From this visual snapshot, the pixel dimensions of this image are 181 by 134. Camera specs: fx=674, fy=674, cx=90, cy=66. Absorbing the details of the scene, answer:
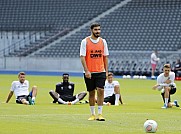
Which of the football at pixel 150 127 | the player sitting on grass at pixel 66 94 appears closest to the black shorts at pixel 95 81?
the football at pixel 150 127

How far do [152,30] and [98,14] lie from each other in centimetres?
577

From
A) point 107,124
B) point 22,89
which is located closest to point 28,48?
point 22,89

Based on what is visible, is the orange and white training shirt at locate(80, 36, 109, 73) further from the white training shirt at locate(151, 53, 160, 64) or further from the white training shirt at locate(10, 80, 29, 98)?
the white training shirt at locate(151, 53, 160, 64)

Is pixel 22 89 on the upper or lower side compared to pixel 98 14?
lower

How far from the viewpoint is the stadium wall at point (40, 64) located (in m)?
51.8

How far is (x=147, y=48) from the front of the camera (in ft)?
164

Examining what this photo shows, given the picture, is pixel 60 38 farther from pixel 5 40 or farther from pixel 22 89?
pixel 22 89

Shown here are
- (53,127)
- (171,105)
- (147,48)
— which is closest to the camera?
(53,127)

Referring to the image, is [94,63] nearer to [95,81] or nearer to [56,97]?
[95,81]

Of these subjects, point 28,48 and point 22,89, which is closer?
point 22,89

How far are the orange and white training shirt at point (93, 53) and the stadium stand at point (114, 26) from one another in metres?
31.6

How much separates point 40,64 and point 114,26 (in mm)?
6610

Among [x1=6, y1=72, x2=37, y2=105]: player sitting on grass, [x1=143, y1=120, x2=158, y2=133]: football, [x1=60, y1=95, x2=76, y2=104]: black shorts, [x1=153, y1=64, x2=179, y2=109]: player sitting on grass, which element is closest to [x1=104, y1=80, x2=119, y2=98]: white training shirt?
[x1=60, y1=95, x2=76, y2=104]: black shorts

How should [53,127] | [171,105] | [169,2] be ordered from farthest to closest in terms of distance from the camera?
[169,2] < [171,105] < [53,127]
